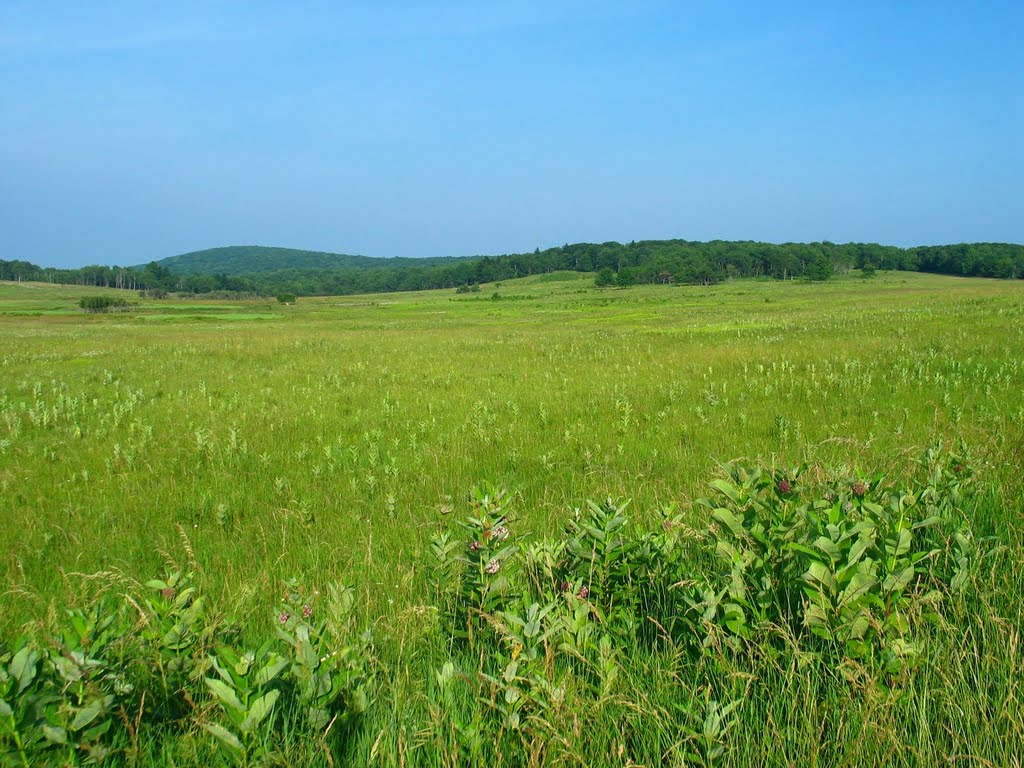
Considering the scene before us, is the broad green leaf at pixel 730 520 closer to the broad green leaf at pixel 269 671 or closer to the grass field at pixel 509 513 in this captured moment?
the grass field at pixel 509 513

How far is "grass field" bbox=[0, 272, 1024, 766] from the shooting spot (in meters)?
2.05

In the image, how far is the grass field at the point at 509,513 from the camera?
2.05 metres

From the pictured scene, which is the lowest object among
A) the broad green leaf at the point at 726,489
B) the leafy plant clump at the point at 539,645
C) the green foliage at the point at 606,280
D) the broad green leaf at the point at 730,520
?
the leafy plant clump at the point at 539,645

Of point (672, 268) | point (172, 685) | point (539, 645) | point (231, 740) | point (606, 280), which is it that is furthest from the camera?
point (672, 268)

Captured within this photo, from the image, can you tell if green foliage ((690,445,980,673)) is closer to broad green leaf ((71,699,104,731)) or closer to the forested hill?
broad green leaf ((71,699,104,731))

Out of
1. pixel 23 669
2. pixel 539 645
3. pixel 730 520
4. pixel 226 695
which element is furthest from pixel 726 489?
pixel 23 669

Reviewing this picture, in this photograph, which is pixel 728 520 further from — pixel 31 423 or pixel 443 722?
pixel 31 423

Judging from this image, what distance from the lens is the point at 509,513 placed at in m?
3.37

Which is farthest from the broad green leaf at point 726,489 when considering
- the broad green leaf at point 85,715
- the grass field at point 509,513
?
the broad green leaf at point 85,715

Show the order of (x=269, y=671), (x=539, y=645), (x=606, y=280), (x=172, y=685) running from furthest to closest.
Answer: (x=606, y=280), (x=539, y=645), (x=172, y=685), (x=269, y=671)

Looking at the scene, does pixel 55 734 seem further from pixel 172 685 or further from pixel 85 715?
pixel 172 685

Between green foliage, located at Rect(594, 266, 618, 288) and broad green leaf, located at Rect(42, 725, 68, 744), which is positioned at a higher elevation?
green foliage, located at Rect(594, 266, 618, 288)

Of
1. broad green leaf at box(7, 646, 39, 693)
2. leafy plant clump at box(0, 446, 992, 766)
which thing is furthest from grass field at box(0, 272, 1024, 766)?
broad green leaf at box(7, 646, 39, 693)

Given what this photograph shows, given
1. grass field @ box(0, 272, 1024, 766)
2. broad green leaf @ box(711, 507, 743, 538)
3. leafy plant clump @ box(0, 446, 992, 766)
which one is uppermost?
broad green leaf @ box(711, 507, 743, 538)
